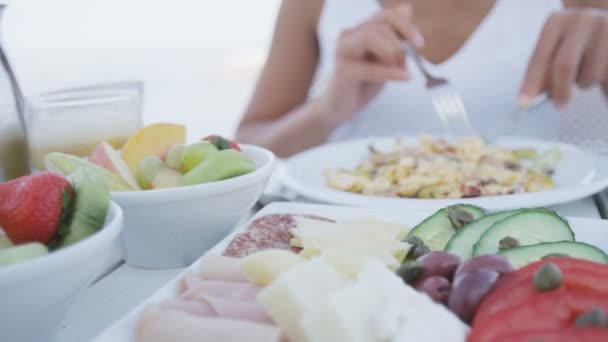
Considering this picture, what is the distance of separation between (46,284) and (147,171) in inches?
11.8

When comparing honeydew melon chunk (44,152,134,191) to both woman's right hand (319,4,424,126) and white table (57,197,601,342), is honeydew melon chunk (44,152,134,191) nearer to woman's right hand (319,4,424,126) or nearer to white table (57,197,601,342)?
white table (57,197,601,342)

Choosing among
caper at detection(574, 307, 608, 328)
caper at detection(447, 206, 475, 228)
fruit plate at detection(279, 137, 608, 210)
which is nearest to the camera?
caper at detection(574, 307, 608, 328)

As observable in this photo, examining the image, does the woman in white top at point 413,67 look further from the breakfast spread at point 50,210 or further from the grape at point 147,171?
the breakfast spread at point 50,210

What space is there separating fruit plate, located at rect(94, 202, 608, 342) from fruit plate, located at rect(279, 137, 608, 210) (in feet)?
0.28

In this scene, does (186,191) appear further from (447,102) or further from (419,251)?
(447,102)

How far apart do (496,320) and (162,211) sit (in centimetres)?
43

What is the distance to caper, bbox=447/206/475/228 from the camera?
31.0 inches

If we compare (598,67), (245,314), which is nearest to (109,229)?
(245,314)

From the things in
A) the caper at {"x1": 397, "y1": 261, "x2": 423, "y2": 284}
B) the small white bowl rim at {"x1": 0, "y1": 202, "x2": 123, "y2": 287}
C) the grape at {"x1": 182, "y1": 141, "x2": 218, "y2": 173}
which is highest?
the small white bowl rim at {"x1": 0, "y1": 202, "x2": 123, "y2": 287}

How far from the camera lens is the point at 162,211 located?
75cm

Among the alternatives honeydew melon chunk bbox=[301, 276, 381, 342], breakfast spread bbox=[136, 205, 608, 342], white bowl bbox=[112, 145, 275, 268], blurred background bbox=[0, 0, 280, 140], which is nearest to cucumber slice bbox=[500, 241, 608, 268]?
breakfast spread bbox=[136, 205, 608, 342]

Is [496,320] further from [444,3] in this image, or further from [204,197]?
[444,3]

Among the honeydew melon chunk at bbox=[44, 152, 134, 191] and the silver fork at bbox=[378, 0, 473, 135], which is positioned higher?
the honeydew melon chunk at bbox=[44, 152, 134, 191]

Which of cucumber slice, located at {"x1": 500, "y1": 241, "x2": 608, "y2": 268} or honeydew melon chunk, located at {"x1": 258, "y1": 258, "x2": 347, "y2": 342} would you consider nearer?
honeydew melon chunk, located at {"x1": 258, "y1": 258, "x2": 347, "y2": 342}
